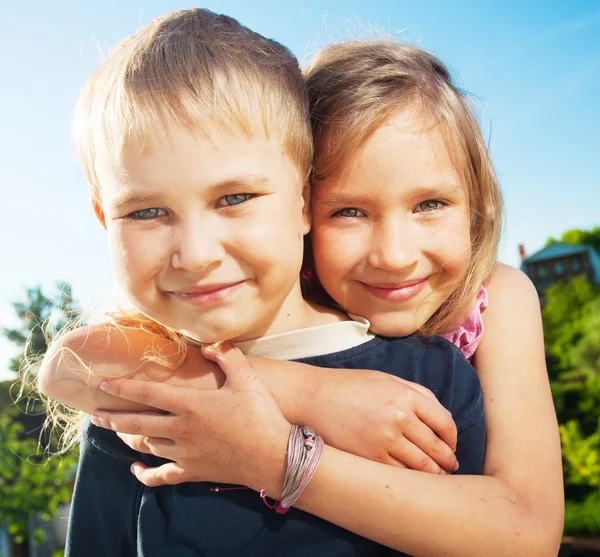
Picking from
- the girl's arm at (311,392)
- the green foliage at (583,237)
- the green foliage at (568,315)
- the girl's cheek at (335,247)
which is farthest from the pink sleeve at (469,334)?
the green foliage at (583,237)

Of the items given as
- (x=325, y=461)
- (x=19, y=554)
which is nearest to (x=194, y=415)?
(x=325, y=461)

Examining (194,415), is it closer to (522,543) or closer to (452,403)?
(452,403)

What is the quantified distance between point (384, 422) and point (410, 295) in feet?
1.72

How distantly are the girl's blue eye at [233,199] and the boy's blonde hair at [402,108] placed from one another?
0.45m

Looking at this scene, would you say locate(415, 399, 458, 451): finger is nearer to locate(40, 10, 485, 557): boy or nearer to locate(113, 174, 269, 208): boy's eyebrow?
locate(40, 10, 485, 557): boy

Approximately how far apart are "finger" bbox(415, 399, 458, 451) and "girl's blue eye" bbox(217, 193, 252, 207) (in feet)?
2.74

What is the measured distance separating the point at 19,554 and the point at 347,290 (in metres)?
16.1

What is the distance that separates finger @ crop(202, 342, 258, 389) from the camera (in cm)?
194

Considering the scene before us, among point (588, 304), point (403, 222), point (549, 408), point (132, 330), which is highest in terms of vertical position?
point (403, 222)

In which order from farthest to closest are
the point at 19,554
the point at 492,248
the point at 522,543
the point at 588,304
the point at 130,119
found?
the point at 588,304
the point at 19,554
the point at 492,248
the point at 522,543
the point at 130,119

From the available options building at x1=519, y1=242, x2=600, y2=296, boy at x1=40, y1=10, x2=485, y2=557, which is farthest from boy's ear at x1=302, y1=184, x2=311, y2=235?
building at x1=519, y1=242, x2=600, y2=296

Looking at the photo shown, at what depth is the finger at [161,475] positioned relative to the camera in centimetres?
198

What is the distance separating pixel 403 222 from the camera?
6.85 ft

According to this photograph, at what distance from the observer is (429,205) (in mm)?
2156
